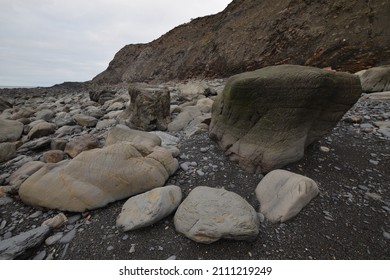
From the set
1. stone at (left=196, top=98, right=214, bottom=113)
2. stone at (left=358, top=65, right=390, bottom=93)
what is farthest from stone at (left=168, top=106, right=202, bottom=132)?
stone at (left=358, top=65, right=390, bottom=93)

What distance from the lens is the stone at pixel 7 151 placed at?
3.53 meters

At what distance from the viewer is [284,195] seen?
209 centimetres

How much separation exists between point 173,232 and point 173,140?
1893mm

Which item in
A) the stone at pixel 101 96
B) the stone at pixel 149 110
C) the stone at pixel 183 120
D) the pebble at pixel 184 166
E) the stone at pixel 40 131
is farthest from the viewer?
the stone at pixel 101 96

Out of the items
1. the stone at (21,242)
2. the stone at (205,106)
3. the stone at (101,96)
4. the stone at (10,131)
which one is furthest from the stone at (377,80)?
the stone at (101,96)

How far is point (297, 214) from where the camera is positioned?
2.00 m

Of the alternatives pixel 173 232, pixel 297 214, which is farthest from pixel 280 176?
pixel 173 232

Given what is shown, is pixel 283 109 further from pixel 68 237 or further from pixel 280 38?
pixel 280 38

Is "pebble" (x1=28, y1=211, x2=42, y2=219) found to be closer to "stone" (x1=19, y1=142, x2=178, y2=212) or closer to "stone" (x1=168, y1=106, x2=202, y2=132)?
"stone" (x1=19, y1=142, x2=178, y2=212)

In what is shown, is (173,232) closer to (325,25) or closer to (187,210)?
(187,210)

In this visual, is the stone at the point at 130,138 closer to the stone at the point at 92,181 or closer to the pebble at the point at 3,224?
the stone at the point at 92,181

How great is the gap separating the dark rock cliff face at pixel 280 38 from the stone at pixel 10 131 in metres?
9.16

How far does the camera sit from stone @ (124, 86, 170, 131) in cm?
447

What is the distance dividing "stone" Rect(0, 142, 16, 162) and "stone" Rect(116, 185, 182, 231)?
276 centimetres
